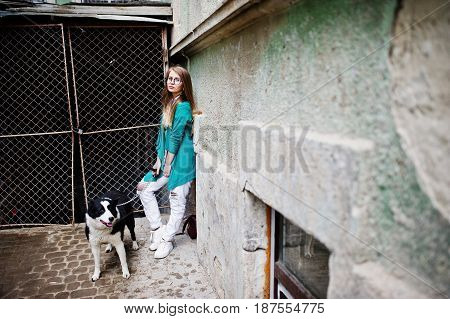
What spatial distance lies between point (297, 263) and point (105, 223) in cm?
216

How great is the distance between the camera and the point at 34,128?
5121 mm

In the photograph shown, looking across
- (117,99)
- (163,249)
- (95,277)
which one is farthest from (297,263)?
(117,99)

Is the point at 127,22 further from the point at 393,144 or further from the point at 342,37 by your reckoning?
the point at 393,144

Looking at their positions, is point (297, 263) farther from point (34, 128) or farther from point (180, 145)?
point (34, 128)

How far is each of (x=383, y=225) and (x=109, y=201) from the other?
2.99 metres

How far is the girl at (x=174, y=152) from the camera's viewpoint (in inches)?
146

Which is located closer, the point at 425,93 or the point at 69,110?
the point at 425,93

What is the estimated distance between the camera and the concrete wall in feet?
3.16

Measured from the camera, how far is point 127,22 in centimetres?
470

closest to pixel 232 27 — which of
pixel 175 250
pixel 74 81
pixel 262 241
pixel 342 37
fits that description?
pixel 342 37

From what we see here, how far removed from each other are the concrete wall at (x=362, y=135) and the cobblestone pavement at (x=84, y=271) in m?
2.09

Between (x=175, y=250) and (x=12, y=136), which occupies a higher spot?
(x=12, y=136)

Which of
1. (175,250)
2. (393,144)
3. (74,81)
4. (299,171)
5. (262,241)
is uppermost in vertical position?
(74,81)

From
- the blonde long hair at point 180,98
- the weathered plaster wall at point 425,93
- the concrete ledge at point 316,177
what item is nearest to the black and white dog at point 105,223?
the blonde long hair at point 180,98
